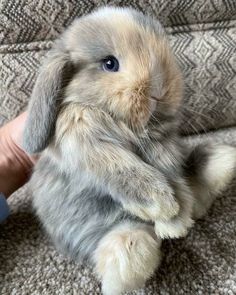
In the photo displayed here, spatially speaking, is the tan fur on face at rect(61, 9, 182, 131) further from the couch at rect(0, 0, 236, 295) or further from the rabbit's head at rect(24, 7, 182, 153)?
the couch at rect(0, 0, 236, 295)

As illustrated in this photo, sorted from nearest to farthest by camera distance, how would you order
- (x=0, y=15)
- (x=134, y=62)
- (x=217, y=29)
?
(x=134, y=62) → (x=0, y=15) → (x=217, y=29)

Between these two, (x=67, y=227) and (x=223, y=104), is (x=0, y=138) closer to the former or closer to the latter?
(x=67, y=227)

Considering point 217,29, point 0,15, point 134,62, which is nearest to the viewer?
point 134,62

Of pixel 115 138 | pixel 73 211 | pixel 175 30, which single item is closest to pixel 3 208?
pixel 73 211

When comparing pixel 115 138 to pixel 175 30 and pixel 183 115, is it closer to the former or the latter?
pixel 183 115

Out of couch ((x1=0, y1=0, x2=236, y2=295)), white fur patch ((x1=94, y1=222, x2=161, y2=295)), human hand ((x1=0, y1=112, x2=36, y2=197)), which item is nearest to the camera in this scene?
white fur patch ((x1=94, y1=222, x2=161, y2=295))

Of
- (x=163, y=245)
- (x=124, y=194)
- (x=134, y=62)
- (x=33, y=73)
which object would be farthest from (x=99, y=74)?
(x=33, y=73)

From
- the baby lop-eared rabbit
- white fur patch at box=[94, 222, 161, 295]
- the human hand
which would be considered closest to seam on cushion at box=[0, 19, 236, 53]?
the human hand
